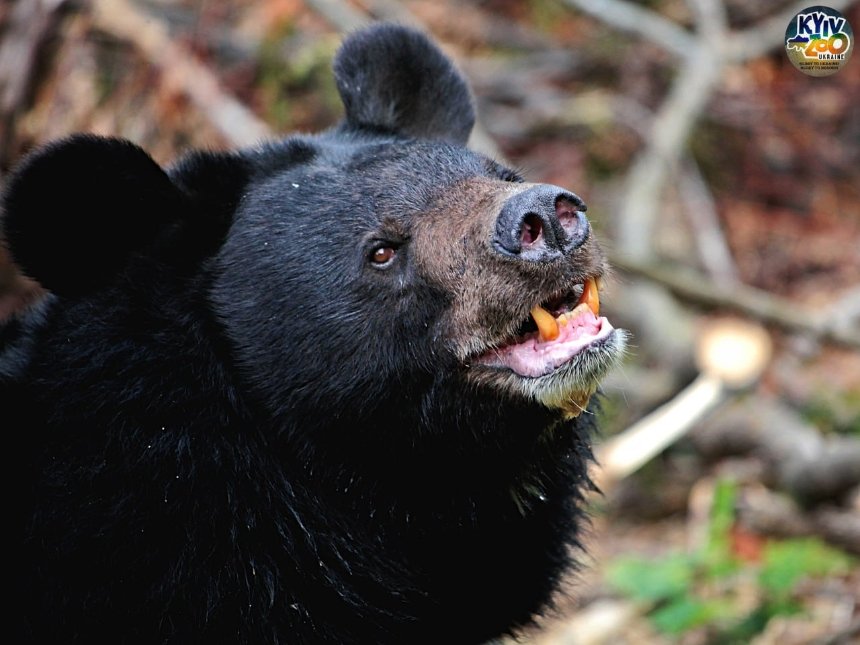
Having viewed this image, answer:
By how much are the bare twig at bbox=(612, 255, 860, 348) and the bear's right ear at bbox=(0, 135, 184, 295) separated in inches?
159

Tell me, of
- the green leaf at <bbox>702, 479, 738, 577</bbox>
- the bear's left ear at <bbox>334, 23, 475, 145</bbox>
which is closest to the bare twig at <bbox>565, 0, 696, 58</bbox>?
the green leaf at <bbox>702, 479, 738, 577</bbox>

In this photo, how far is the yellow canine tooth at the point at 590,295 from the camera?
125 inches

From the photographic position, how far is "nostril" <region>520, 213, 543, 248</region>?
9.98 feet

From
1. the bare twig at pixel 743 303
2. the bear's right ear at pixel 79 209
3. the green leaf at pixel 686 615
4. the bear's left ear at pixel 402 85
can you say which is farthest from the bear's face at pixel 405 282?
the bare twig at pixel 743 303

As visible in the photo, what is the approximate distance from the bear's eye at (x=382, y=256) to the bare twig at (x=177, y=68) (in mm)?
3589

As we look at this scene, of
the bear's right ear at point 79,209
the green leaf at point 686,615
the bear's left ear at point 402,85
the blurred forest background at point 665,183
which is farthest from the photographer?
the blurred forest background at point 665,183

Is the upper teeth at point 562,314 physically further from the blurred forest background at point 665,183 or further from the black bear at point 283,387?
the blurred forest background at point 665,183

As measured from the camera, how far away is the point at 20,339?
3.51 meters

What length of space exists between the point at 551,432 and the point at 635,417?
4.11 metres

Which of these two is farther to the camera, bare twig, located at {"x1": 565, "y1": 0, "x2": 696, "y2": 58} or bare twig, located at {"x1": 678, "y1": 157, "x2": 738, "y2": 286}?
bare twig, located at {"x1": 678, "y1": 157, "x2": 738, "y2": 286}

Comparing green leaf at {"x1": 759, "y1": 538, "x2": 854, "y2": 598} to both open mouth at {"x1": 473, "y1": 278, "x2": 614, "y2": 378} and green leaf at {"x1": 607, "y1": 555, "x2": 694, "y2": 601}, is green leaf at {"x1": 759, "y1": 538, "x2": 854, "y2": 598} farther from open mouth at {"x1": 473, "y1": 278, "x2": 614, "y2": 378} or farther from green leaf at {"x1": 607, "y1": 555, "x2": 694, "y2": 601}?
open mouth at {"x1": 473, "y1": 278, "x2": 614, "y2": 378}

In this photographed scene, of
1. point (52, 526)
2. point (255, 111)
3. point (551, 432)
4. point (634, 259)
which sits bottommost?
point (52, 526)

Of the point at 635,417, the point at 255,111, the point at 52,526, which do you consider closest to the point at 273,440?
the point at 52,526

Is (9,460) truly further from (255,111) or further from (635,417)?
(255,111)
